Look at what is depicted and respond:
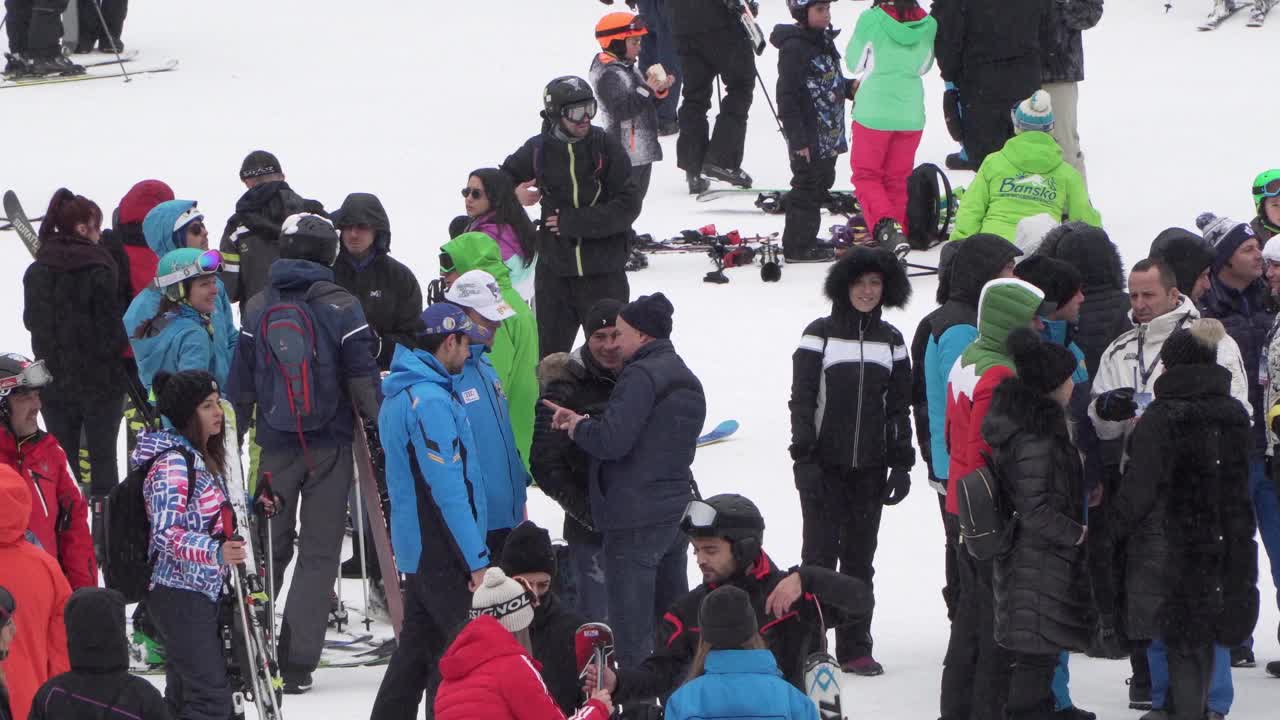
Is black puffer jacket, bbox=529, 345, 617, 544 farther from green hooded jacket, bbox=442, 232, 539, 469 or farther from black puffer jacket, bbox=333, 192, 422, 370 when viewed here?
black puffer jacket, bbox=333, 192, 422, 370

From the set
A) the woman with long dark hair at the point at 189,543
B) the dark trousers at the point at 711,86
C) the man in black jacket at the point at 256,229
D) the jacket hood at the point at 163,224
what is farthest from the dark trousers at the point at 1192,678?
the dark trousers at the point at 711,86

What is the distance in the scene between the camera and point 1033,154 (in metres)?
10.2

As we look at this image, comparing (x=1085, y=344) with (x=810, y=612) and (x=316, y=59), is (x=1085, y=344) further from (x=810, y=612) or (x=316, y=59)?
(x=316, y=59)

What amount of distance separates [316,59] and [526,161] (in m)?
9.41

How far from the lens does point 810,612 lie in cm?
595

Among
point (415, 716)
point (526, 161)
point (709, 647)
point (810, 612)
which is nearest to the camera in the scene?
point (709, 647)

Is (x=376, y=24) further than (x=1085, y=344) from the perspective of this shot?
Yes

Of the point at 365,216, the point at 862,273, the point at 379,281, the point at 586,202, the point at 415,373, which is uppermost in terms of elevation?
the point at 586,202

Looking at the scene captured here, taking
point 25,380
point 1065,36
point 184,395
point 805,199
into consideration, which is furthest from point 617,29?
point 184,395

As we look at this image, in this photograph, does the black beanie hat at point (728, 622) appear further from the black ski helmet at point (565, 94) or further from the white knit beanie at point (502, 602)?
the black ski helmet at point (565, 94)

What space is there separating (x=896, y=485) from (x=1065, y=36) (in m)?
6.05

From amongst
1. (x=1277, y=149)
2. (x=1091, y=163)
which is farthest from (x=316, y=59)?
(x=1277, y=149)

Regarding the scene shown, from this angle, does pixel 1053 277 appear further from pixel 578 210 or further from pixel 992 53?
pixel 992 53

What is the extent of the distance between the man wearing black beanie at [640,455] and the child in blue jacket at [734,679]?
181 centimetres
